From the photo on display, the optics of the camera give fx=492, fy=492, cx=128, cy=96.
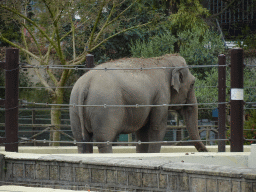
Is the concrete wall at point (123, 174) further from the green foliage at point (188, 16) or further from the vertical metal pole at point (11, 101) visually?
the green foliage at point (188, 16)

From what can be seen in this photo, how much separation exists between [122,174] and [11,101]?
5.86 feet

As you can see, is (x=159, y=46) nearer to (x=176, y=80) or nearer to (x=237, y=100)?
(x=176, y=80)

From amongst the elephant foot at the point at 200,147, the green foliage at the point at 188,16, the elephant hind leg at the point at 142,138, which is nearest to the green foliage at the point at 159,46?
the green foliage at the point at 188,16

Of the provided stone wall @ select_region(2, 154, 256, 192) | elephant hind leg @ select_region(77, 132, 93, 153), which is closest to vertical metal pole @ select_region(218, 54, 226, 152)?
elephant hind leg @ select_region(77, 132, 93, 153)

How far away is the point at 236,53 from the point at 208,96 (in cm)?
849

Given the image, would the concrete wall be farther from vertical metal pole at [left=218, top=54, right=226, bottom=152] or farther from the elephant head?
the elephant head

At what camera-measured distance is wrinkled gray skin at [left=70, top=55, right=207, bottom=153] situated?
6164 mm

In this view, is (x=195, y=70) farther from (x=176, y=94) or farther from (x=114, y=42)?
(x=176, y=94)

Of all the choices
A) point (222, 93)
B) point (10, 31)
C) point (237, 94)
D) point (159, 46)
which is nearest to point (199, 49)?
point (159, 46)

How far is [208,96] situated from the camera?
1381 centimetres

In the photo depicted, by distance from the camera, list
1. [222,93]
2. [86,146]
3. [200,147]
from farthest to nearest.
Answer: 1. [200,147]
2. [86,146]
3. [222,93]

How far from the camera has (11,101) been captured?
5301mm

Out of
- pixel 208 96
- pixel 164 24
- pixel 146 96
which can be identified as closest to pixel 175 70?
pixel 146 96

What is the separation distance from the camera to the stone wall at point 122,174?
12.0 ft
